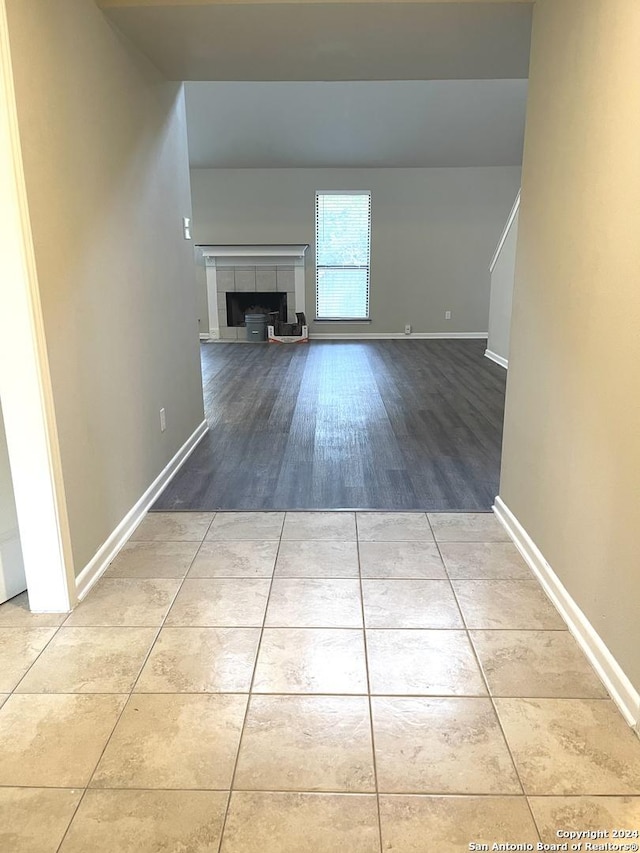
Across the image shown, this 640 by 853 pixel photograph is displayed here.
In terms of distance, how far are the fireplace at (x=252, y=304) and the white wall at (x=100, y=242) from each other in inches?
227

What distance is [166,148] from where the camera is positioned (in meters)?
3.22

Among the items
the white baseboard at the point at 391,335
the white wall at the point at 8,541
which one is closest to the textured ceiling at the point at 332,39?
the white wall at the point at 8,541

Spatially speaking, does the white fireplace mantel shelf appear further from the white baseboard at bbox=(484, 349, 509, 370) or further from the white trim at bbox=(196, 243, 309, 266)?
the white baseboard at bbox=(484, 349, 509, 370)

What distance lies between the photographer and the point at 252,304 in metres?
9.29

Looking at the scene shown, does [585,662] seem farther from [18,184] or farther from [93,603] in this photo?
[18,184]

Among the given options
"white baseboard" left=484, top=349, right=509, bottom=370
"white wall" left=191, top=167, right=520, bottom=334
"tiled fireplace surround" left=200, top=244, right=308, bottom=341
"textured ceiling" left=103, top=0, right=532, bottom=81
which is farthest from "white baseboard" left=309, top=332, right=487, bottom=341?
"textured ceiling" left=103, top=0, right=532, bottom=81

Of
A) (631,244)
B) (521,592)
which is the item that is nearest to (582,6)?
(631,244)

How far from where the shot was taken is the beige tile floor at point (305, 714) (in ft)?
4.09

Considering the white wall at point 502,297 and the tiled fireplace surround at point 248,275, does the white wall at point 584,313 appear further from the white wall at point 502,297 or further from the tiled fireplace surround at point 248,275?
the tiled fireplace surround at point 248,275

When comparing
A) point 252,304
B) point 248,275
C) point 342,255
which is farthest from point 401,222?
point 252,304

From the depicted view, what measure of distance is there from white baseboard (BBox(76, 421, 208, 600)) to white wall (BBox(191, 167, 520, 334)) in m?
6.11

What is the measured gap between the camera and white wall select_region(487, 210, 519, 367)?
21.1ft

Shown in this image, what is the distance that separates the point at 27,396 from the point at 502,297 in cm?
593

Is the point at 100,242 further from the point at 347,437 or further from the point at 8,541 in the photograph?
the point at 347,437
